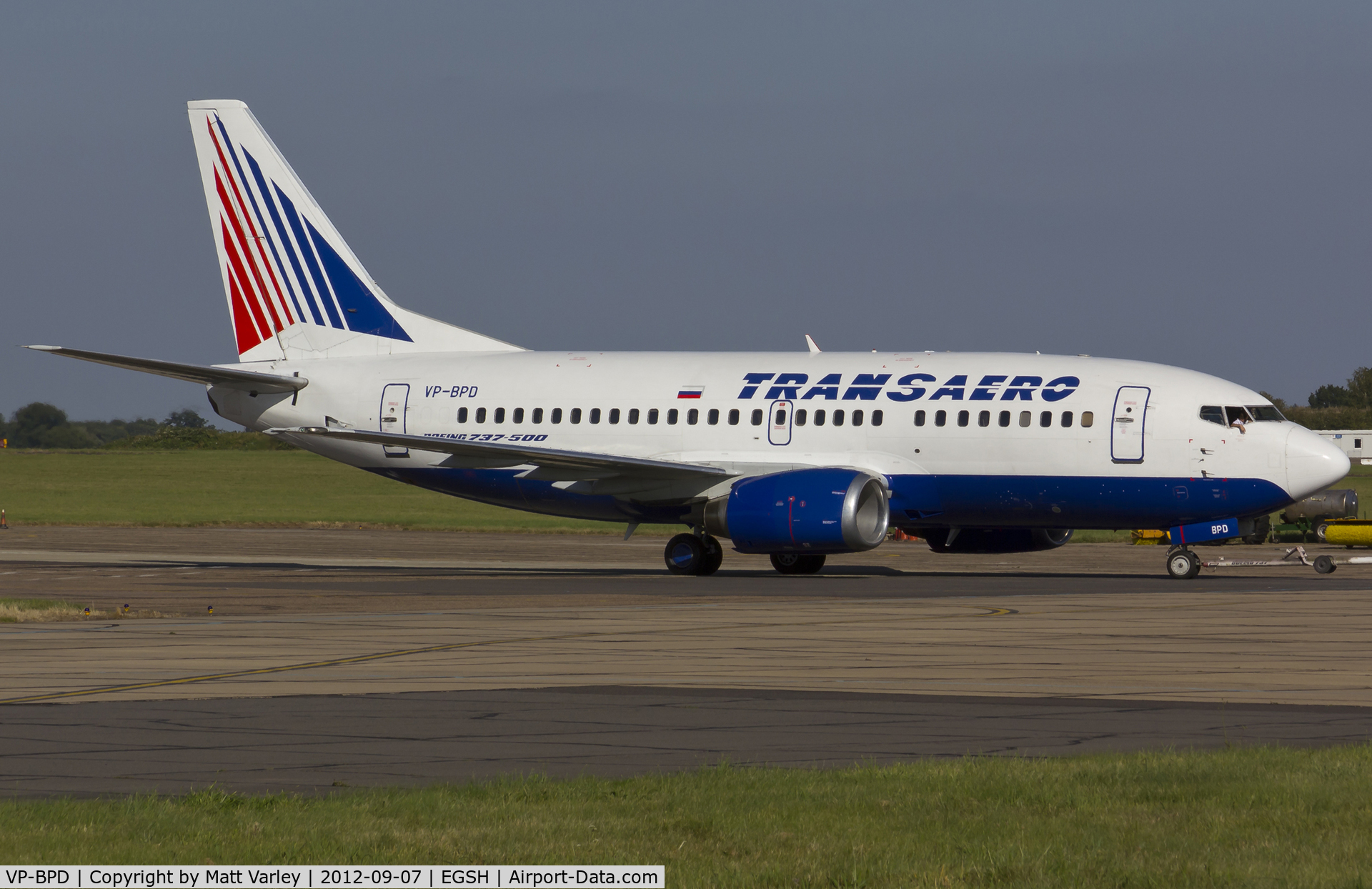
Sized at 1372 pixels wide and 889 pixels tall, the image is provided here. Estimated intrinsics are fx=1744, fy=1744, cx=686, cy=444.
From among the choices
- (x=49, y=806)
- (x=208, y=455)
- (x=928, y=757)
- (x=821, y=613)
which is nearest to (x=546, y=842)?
(x=49, y=806)

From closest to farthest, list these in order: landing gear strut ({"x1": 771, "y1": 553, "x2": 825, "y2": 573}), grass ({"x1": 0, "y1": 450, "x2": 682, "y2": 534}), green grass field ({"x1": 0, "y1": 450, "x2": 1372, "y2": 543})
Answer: landing gear strut ({"x1": 771, "y1": 553, "x2": 825, "y2": 573})
green grass field ({"x1": 0, "y1": 450, "x2": 1372, "y2": 543})
grass ({"x1": 0, "y1": 450, "x2": 682, "y2": 534})

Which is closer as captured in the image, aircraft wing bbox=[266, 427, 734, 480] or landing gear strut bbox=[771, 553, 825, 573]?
aircraft wing bbox=[266, 427, 734, 480]

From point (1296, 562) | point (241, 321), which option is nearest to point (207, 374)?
point (241, 321)

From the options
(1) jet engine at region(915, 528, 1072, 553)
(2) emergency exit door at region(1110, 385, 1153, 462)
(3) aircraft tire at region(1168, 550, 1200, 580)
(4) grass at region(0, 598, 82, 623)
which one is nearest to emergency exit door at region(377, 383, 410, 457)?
(1) jet engine at region(915, 528, 1072, 553)

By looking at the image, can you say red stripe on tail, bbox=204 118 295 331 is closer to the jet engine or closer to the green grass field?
the jet engine

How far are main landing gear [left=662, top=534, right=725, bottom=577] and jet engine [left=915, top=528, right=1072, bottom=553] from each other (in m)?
4.32

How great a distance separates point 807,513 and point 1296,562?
529 inches

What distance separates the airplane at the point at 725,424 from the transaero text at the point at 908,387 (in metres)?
0.05

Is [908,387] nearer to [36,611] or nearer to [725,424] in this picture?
[725,424]

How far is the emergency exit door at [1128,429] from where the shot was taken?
33031 mm

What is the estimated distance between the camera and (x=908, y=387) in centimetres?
3484

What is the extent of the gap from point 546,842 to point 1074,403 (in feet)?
86.5

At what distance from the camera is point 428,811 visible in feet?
30.8

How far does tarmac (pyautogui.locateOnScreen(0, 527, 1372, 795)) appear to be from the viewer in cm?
1202
